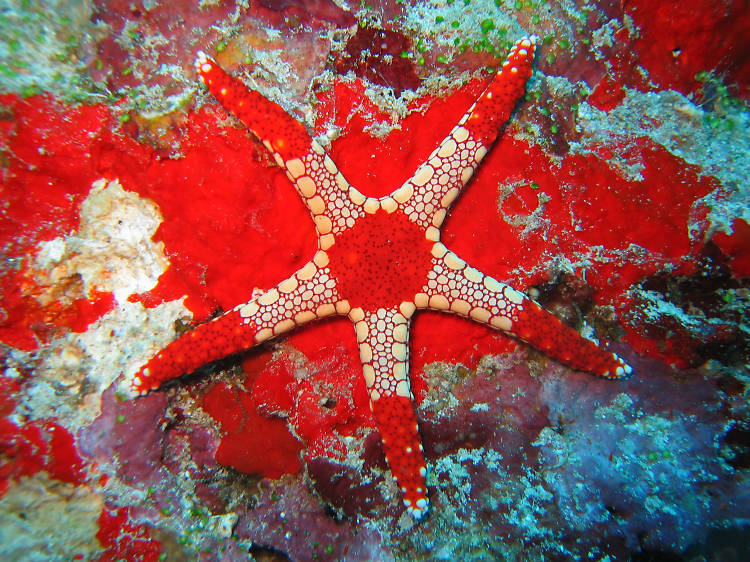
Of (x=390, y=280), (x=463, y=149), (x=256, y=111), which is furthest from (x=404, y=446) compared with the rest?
(x=256, y=111)

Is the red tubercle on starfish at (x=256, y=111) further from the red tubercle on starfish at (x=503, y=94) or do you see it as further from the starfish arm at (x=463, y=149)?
the red tubercle on starfish at (x=503, y=94)

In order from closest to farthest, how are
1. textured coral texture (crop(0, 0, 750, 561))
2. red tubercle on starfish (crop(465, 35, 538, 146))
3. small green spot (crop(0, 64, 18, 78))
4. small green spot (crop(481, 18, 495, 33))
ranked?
small green spot (crop(0, 64, 18, 78))
textured coral texture (crop(0, 0, 750, 561))
red tubercle on starfish (crop(465, 35, 538, 146))
small green spot (crop(481, 18, 495, 33))

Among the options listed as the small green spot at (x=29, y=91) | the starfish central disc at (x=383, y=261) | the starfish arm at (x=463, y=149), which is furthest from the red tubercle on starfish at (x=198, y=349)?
the small green spot at (x=29, y=91)

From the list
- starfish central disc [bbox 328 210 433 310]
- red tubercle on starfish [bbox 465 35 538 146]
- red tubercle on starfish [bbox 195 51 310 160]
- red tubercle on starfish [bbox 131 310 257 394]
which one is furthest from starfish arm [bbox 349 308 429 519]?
red tubercle on starfish [bbox 465 35 538 146]

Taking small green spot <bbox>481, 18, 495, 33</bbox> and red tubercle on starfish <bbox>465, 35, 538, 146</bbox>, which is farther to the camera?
small green spot <bbox>481, 18, 495, 33</bbox>

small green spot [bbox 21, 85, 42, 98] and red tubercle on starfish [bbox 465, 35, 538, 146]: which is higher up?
small green spot [bbox 21, 85, 42, 98]

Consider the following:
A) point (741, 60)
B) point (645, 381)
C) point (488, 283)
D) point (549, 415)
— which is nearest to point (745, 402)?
point (645, 381)

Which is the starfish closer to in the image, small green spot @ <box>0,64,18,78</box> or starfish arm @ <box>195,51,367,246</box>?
starfish arm @ <box>195,51,367,246</box>

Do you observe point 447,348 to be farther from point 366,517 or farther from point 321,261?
point 366,517
